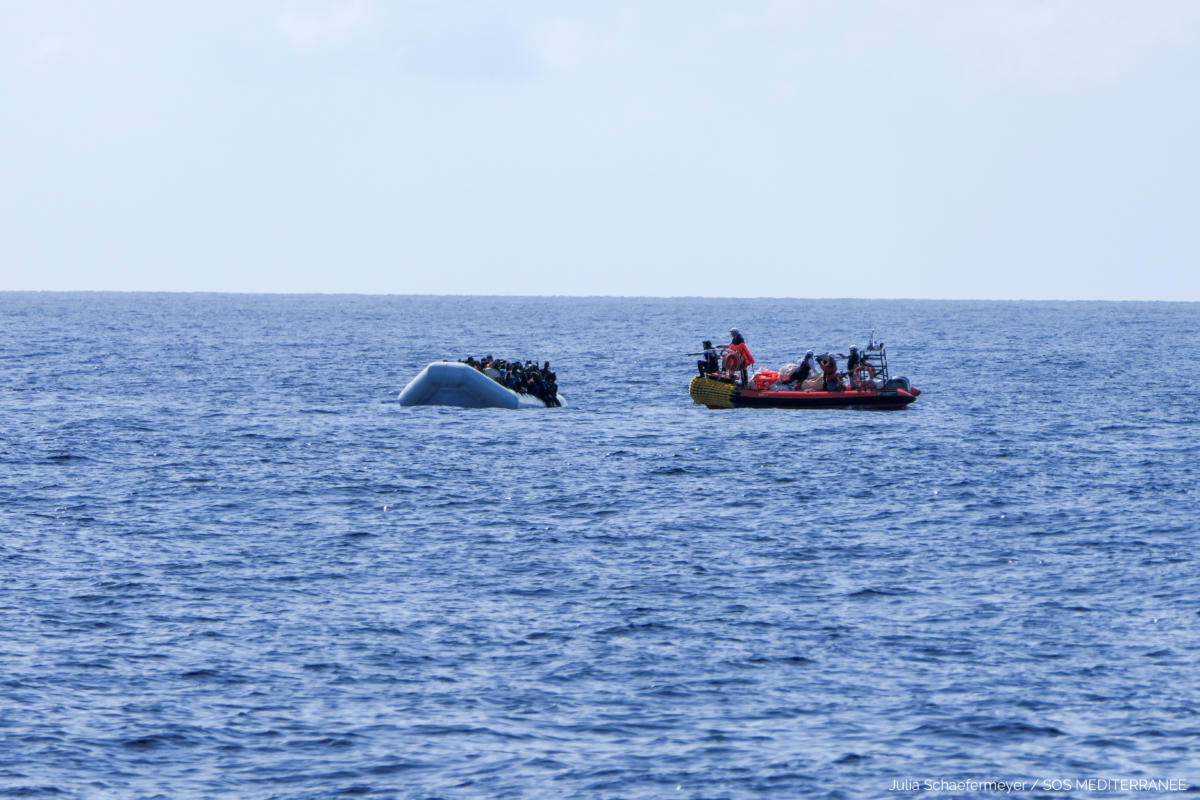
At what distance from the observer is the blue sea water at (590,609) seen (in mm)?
17984

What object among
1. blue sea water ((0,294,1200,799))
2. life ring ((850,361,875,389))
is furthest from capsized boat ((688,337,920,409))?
blue sea water ((0,294,1200,799))

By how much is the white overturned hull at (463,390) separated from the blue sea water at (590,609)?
354 cm

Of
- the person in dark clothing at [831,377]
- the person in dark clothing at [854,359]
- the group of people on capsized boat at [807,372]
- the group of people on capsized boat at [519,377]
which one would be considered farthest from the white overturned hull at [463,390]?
the person in dark clothing at [854,359]

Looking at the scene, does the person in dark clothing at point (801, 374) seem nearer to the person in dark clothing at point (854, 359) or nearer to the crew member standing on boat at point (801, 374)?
the crew member standing on boat at point (801, 374)

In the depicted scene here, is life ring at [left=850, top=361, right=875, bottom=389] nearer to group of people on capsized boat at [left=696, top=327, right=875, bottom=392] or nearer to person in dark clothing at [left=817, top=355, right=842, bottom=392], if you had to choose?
group of people on capsized boat at [left=696, top=327, right=875, bottom=392]

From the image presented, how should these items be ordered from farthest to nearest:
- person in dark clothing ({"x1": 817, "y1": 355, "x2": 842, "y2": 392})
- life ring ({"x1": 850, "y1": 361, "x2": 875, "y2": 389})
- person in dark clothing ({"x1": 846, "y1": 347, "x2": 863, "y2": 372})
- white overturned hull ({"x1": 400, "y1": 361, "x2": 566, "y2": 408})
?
white overturned hull ({"x1": 400, "y1": 361, "x2": 566, "y2": 408}), life ring ({"x1": 850, "y1": 361, "x2": 875, "y2": 389}), person in dark clothing ({"x1": 817, "y1": 355, "x2": 842, "y2": 392}), person in dark clothing ({"x1": 846, "y1": 347, "x2": 863, "y2": 372})

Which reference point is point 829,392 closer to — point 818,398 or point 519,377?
point 818,398

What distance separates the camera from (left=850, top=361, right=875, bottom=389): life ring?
57125 millimetres

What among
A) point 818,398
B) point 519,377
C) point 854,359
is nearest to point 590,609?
point 818,398

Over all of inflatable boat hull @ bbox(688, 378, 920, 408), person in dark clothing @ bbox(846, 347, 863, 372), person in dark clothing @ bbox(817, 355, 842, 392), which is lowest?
inflatable boat hull @ bbox(688, 378, 920, 408)

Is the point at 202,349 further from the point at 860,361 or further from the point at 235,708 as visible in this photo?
the point at 235,708

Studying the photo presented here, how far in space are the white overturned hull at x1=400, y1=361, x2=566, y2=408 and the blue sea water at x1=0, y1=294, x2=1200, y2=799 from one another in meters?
3.54

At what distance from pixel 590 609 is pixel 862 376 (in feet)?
113

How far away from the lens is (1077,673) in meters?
21.2
